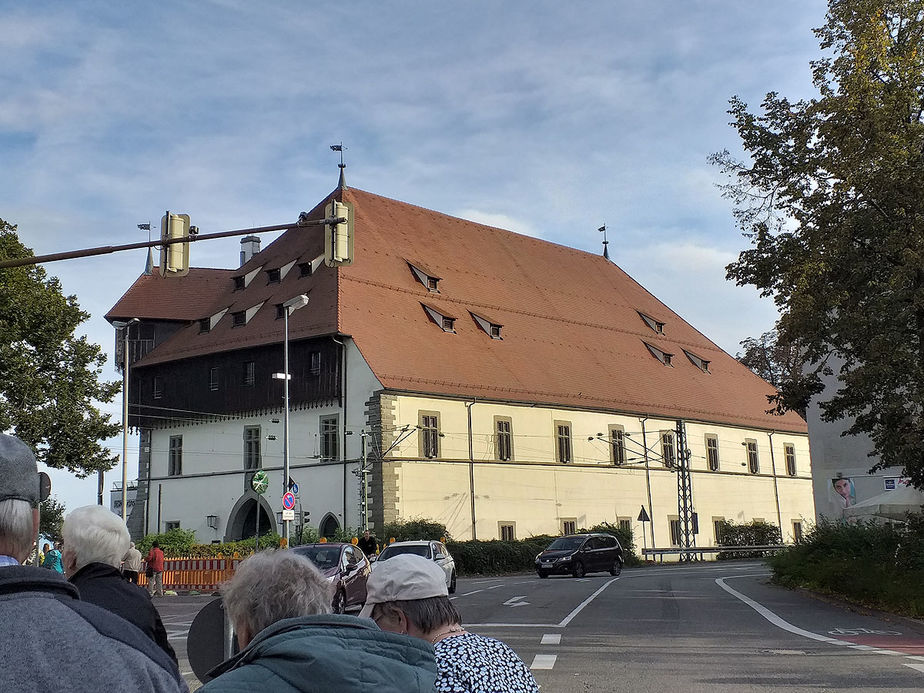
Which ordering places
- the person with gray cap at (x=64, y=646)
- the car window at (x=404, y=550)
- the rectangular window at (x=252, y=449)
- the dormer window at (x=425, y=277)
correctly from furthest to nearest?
the dormer window at (x=425, y=277) < the rectangular window at (x=252, y=449) < the car window at (x=404, y=550) < the person with gray cap at (x=64, y=646)

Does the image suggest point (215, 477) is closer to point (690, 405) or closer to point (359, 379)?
point (359, 379)

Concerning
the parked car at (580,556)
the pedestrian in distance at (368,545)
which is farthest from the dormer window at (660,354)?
the pedestrian in distance at (368,545)

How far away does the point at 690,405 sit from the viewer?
59781mm

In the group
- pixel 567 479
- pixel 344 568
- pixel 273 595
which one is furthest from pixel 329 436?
pixel 273 595

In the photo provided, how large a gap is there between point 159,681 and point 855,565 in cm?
2209

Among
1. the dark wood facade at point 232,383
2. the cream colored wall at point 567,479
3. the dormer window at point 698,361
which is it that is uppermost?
the dormer window at point 698,361

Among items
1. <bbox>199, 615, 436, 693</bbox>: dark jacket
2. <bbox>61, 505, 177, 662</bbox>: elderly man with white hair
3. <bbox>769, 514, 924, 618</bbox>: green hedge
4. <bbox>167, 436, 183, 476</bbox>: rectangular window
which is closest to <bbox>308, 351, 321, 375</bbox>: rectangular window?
<bbox>167, 436, 183, 476</bbox>: rectangular window

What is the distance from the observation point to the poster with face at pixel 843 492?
114ft

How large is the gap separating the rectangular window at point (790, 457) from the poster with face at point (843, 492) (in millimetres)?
28377

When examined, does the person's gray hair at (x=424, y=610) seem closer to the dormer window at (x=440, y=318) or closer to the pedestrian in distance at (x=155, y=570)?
the pedestrian in distance at (x=155, y=570)

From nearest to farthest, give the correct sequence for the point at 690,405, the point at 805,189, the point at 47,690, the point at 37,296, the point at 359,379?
1. the point at 47,690
2. the point at 805,189
3. the point at 37,296
4. the point at 359,379
5. the point at 690,405

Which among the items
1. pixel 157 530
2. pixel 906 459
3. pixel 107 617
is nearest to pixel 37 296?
pixel 157 530

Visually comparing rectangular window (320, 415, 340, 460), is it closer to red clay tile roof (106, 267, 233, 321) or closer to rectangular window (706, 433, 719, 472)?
red clay tile roof (106, 267, 233, 321)

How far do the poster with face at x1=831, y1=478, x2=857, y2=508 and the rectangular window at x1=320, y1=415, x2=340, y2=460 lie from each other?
2099 cm
